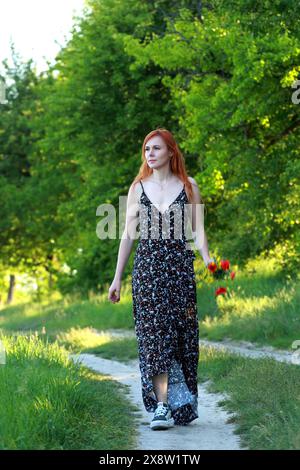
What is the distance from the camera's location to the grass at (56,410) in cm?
607

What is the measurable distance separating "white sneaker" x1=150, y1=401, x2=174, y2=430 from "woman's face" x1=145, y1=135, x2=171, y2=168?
1.81 metres

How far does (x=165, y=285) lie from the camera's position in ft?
24.3

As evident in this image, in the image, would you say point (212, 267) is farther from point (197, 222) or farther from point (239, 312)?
point (239, 312)

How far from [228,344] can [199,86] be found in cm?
699

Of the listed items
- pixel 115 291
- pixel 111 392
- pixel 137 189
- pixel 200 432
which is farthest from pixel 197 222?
pixel 111 392

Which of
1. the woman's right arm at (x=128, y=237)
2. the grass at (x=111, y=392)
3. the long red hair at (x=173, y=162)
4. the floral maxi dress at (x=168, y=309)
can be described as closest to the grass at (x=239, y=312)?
the grass at (x=111, y=392)

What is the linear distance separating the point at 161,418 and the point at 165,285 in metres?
0.99

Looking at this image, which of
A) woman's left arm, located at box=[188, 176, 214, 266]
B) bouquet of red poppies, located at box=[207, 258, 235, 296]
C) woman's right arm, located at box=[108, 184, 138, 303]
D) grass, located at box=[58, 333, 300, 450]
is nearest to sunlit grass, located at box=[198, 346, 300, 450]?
grass, located at box=[58, 333, 300, 450]

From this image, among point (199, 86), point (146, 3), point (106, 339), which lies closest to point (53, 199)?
point (146, 3)

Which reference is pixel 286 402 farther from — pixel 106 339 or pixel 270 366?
pixel 106 339

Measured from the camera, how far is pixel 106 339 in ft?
52.2

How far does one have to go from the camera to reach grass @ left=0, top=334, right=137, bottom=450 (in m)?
6.07

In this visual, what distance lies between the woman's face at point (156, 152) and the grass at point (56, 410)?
1761 millimetres

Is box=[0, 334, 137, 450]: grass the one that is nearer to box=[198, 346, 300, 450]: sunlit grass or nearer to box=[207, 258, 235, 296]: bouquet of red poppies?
box=[198, 346, 300, 450]: sunlit grass
